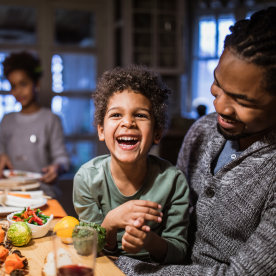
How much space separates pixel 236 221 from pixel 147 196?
345 mm

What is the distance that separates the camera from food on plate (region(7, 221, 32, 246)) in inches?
43.6

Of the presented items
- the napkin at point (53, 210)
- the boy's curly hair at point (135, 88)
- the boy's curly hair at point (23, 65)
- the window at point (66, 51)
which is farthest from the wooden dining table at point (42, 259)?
the window at point (66, 51)

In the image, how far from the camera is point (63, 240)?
0.82 meters

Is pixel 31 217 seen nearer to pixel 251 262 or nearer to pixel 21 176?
pixel 251 262

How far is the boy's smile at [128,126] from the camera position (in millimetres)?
1299

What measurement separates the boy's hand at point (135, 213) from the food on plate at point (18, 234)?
255 millimetres

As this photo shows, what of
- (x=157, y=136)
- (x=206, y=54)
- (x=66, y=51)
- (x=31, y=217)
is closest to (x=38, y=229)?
(x=31, y=217)

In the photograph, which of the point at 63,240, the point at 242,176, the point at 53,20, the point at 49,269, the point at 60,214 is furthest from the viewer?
the point at 53,20

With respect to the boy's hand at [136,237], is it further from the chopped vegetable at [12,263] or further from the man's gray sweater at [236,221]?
the chopped vegetable at [12,263]

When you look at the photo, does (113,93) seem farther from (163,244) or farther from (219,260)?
(219,260)

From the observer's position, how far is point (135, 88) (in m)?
1.36

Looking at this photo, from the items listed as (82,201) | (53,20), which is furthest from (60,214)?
(53,20)

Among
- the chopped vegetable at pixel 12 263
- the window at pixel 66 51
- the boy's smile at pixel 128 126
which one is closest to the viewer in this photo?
the chopped vegetable at pixel 12 263

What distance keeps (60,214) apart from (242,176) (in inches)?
28.3
